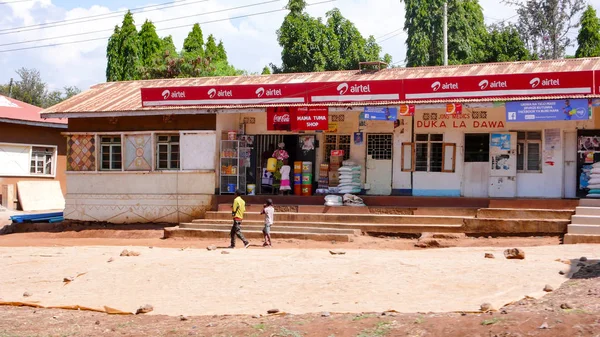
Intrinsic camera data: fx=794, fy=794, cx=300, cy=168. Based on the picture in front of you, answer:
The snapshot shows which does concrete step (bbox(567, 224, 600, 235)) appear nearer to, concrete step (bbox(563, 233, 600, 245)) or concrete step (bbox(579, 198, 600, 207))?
concrete step (bbox(563, 233, 600, 245))

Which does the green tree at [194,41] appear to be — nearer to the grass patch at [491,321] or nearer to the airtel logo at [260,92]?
the airtel logo at [260,92]

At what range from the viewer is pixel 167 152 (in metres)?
24.0

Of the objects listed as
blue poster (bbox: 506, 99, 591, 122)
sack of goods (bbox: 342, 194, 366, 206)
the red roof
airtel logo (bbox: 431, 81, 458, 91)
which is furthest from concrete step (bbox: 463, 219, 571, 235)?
the red roof

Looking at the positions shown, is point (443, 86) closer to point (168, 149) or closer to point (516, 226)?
point (516, 226)

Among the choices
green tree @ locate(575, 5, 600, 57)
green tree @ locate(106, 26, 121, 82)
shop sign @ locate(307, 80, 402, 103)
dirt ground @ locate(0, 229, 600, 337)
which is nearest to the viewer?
dirt ground @ locate(0, 229, 600, 337)

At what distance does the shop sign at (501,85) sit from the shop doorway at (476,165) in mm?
1592

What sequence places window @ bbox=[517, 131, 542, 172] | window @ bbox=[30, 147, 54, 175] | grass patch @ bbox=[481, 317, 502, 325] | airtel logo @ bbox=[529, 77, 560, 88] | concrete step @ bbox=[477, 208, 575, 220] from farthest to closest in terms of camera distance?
window @ bbox=[30, 147, 54, 175], window @ bbox=[517, 131, 542, 172], airtel logo @ bbox=[529, 77, 560, 88], concrete step @ bbox=[477, 208, 575, 220], grass patch @ bbox=[481, 317, 502, 325]

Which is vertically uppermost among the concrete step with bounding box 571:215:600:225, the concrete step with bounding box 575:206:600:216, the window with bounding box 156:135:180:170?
the window with bounding box 156:135:180:170

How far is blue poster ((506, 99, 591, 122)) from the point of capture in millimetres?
18969

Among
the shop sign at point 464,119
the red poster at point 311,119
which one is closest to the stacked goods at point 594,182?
the shop sign at point 464,119

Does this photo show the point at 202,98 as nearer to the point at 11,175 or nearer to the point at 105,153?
the point at 105,153

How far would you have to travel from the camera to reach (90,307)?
42.3 feet

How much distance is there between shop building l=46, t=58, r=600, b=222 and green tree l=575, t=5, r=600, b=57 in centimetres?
1842

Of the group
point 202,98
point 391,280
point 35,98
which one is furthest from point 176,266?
point 35,98
